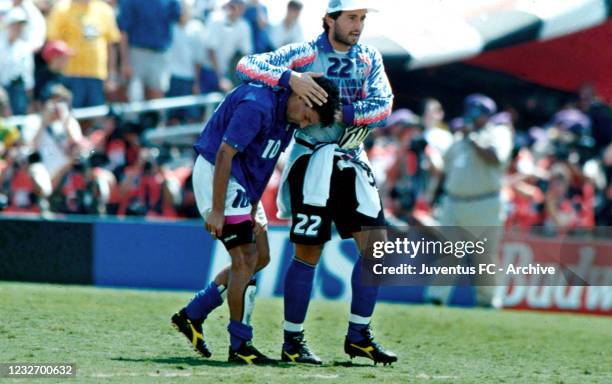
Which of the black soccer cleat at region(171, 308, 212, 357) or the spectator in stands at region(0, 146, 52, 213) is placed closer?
the black soccer cleat at region(171, 308, 212, 357)

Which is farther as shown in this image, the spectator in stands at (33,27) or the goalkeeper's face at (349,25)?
the spectator in stands at (33,27)

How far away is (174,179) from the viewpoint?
14742mm

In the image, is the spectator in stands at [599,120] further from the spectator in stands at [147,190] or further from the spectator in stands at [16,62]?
the spectator in stands at [16,62]

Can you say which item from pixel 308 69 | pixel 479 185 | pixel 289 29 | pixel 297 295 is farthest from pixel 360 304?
pixel 289 29

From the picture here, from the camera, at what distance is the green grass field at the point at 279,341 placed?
24.6 feet

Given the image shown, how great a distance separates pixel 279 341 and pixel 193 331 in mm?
1126

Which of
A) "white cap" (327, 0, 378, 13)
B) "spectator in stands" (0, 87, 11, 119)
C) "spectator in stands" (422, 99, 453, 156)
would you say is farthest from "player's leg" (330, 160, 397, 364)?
"spectator in stands" (0, 87, 11, 119)

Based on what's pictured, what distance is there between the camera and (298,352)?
26.5 feet

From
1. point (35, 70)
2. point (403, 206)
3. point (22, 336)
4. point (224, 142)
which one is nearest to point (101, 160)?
point (35, 70)

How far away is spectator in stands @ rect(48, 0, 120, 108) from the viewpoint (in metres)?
15.8

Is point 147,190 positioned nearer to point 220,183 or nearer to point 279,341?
point 279,341

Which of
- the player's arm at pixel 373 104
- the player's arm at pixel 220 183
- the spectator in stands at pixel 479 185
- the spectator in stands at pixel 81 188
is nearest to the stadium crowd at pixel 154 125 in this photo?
the spectator in stands at pixel 81 188

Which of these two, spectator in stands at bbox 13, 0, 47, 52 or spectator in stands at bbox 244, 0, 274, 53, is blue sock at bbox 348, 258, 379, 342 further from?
spectator in stands at bbox 244, 0, 274, 53

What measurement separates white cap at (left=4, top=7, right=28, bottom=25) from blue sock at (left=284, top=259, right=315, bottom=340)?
8340mm
